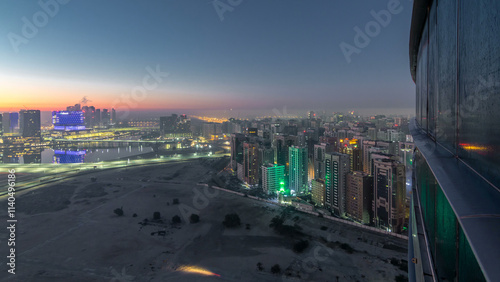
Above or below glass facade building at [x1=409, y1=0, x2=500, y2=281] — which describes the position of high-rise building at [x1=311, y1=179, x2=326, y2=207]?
below

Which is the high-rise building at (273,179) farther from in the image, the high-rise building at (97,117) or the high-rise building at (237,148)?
the high-rise building at (97,117)

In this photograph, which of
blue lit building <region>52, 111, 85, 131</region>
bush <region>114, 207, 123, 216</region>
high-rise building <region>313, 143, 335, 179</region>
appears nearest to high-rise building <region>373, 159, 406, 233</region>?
high-rise building <region>313, 143, 335, 179</region>

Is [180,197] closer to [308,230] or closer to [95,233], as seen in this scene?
[95,233]

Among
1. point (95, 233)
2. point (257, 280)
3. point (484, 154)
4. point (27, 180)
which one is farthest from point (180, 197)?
point (484, 154)

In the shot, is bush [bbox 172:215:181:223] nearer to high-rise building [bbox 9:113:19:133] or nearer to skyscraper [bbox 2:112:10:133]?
skyscraper [bbox 2:112:10:133]

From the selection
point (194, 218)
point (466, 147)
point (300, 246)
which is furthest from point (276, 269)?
point (466, 147)
